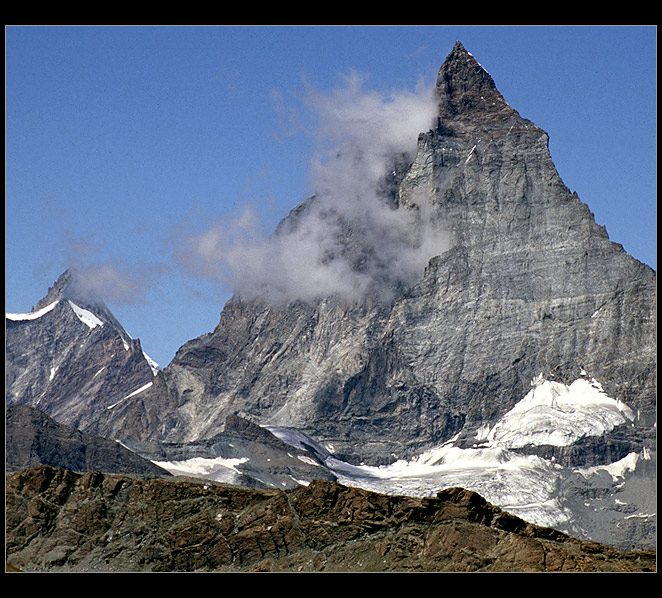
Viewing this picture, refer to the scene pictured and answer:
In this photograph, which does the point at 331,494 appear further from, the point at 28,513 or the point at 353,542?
the point at 28,513

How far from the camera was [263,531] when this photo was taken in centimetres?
15625

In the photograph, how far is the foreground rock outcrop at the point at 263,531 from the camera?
5581 inches

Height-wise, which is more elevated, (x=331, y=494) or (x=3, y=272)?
(x=3, y=272)

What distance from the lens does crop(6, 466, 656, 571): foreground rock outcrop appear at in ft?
465

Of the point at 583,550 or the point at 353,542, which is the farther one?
the point at 353,542

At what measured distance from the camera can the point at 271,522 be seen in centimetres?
15738

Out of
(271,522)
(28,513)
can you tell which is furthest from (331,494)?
(28,513)
